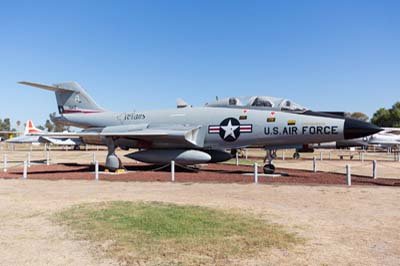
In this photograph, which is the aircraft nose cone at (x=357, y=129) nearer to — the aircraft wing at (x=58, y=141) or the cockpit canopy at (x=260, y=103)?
the cockpit canopy at (x=260, y=103)

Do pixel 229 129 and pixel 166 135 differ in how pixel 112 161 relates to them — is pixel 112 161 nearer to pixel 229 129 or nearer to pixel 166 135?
pixel 166 135

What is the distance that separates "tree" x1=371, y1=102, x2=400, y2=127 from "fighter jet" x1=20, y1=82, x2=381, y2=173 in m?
83.3

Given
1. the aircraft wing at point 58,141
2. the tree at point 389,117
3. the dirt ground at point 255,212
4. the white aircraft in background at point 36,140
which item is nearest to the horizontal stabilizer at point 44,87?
the dirt ground at point 255,212

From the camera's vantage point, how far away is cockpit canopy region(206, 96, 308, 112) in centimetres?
1471

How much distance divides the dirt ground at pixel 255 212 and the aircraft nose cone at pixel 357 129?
223cm

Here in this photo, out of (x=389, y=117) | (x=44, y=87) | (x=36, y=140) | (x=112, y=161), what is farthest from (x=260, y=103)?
(x=389, y=117)

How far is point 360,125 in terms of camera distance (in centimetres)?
1302

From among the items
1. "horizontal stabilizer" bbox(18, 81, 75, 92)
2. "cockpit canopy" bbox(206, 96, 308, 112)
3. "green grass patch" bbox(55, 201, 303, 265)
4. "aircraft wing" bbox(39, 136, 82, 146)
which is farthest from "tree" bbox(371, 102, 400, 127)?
"green grass patch" bbox(55, 201, 303, 265)

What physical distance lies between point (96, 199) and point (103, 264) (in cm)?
508

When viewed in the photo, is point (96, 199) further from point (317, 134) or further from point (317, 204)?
point (317, 134)

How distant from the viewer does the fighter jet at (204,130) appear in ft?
45.2

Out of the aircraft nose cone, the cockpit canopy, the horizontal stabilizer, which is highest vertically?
the horizontal stabilizer

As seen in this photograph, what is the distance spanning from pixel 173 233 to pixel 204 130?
10511 mm

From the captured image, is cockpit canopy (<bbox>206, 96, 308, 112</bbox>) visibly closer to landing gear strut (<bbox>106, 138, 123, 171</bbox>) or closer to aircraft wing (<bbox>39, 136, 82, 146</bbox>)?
landing gear strut (<bbox>106, 138, 123, 171</bbox>)
